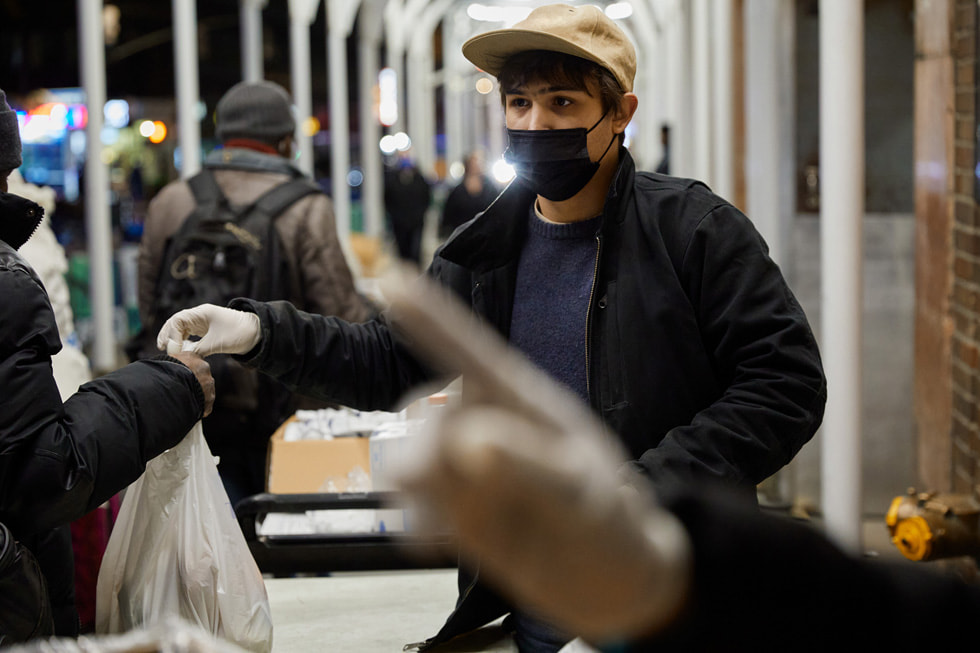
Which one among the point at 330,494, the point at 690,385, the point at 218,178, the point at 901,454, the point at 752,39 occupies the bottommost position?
the point at 901,454

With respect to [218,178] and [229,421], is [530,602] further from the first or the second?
[218,178]

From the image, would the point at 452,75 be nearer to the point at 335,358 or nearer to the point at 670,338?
the point at 335,358

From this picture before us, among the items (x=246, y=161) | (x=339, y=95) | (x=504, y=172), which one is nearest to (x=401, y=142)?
(x=504, y=172)

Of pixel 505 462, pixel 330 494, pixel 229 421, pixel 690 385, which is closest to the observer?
pixel 505 462

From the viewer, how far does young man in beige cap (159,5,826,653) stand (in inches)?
80.6

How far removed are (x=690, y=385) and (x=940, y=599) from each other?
4.18 feet

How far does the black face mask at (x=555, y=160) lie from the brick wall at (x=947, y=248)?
2093mm

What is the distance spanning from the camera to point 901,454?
22.2 ft

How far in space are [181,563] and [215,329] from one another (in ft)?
1.44

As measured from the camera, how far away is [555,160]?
7.52ft

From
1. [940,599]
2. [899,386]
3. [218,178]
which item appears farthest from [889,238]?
[940,599]

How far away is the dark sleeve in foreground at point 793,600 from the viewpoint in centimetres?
85

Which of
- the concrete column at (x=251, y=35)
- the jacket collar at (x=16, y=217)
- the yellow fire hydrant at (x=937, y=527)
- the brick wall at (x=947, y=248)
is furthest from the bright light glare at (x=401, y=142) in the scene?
the jacket collar at (x=16, y=217)

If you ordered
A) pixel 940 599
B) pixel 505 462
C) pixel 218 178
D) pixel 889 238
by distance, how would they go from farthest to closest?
pixel 889 238 < pixel 218 178 < pixel 940 599 < pixel 505 462
